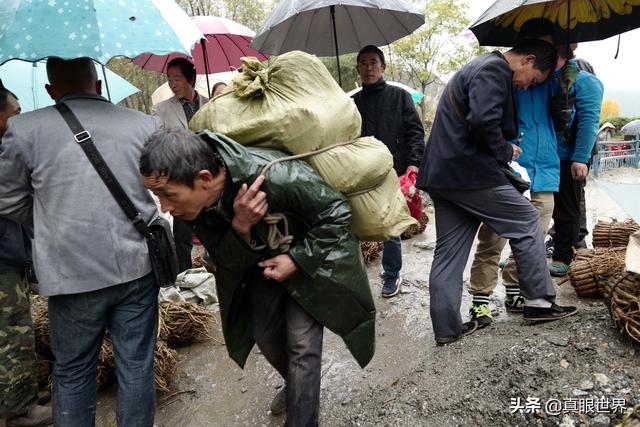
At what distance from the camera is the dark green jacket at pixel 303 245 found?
171 cm

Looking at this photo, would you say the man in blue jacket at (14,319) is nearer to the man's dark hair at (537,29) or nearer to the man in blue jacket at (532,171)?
the man in blue jacket at (532,171)

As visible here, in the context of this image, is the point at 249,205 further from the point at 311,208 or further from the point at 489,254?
the point at 489,254

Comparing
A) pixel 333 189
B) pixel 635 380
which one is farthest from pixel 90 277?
pixel 635 380

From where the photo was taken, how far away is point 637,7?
10.1ft

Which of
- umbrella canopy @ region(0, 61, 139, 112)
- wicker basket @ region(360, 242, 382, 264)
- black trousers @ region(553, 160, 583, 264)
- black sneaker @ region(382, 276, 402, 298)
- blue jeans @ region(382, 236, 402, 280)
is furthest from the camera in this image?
wicker basket @ region(360, 242, 382, 264)

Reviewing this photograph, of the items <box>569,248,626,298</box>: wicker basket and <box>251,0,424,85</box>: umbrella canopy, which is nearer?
<box>569,248,626,298</box>: wicker basket

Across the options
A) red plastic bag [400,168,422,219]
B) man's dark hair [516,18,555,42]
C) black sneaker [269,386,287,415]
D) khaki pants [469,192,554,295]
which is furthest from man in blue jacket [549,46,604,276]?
black sneaker [269,386,287,415]

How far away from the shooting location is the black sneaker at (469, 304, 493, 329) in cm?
312

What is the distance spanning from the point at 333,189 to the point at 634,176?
12351 mm

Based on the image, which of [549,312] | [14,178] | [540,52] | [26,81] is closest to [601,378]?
[549,312]

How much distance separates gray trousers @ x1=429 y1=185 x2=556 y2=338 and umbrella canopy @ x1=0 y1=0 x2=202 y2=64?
1.98m

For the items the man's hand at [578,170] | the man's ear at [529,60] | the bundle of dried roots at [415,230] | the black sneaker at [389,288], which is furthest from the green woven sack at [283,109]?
the bundle of dried roots at [415,230]

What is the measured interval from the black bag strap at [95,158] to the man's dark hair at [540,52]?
7.90 feet

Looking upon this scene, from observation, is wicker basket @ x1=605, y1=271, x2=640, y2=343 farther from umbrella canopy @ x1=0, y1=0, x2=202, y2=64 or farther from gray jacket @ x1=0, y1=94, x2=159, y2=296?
umbrella canopy @ x1=0, y1=0, x2=202, y2=64
